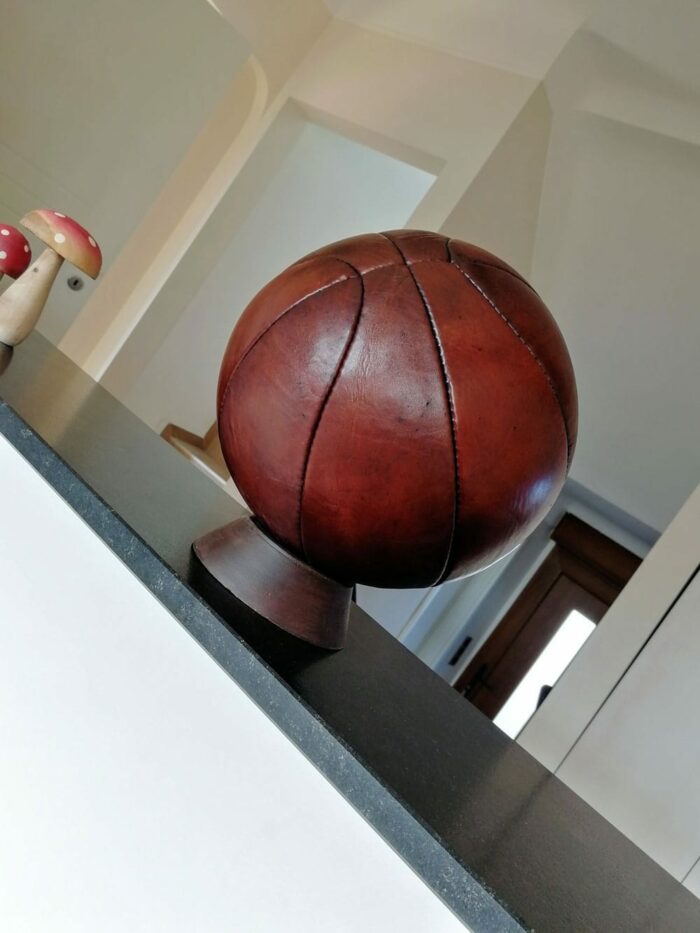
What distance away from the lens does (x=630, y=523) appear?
3168 mm

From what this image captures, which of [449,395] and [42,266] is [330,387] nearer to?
[449,395]

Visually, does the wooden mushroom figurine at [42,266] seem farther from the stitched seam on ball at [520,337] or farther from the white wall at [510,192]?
the white wall at [510,192]

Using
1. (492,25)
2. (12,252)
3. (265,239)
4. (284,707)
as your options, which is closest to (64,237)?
(12,252)

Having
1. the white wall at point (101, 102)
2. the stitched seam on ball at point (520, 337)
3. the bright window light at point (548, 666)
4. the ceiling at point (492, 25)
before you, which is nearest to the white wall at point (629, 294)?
the ceiling at point (492, 25)

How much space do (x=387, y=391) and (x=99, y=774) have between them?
1.04ft

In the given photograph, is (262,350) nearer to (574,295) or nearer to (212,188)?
(574,295)

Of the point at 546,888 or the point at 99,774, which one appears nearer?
the point at 546,888

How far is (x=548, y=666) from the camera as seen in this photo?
3.34 m

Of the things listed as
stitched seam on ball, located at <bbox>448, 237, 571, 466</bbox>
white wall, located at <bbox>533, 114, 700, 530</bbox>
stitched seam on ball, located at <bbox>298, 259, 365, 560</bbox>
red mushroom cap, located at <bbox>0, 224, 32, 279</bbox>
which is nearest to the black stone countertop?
stitched seam on ball, located at <bbox>298, 259, 365, 560</bbox>

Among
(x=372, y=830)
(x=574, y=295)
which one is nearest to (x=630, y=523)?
(x=574, y=295)

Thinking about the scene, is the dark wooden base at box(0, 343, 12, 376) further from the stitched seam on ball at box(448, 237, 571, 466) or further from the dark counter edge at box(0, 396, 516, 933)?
the stitched seam on ball at box(448, 237, 571, 466)

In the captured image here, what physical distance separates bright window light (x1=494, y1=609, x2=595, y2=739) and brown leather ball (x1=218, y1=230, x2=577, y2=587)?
300 cm

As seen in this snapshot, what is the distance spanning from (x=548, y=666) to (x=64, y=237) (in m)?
2.96

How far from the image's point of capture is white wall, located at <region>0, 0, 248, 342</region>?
90.1 inches
